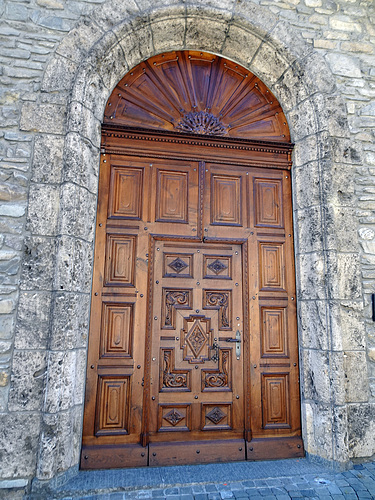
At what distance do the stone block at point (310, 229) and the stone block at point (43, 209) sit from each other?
218cm

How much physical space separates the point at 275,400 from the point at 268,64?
3.27 m

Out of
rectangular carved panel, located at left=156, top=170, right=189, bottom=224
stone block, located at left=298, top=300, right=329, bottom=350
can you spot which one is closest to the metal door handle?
stone block, located at left=298, top=300, right=329, bottom=350

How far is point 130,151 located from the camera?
3.17 meters

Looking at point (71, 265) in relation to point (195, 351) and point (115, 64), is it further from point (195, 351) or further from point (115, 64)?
point (115, 64)

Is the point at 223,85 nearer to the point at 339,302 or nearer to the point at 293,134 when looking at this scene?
the point at 293,134

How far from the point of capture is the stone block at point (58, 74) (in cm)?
282

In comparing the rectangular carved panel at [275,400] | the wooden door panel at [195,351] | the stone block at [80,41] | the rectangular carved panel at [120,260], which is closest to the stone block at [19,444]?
the wooden door panel at [195,351]

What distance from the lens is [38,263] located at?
2568 mm

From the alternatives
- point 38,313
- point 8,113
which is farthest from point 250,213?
point 8,113

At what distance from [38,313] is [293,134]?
2.89m

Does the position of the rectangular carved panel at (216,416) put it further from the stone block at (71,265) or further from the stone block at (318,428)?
the stone block at (71,265)

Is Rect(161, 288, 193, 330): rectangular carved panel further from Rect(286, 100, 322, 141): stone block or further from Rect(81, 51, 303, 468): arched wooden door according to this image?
Rect(286, 100, 322, 141): stone block

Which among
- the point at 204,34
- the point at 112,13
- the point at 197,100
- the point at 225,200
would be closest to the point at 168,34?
the point at 204,34

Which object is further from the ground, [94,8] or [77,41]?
[94,8]
